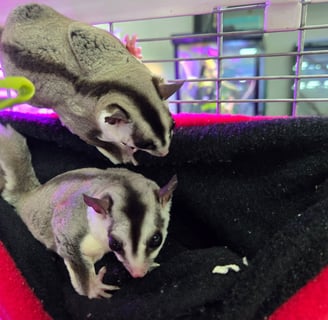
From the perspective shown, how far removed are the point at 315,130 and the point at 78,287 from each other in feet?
1.48

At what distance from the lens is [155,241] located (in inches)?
26.8

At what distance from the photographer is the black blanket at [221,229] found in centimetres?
55

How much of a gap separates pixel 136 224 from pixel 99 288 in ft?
0.40

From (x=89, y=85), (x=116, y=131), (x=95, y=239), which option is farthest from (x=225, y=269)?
(x=89, y=85)

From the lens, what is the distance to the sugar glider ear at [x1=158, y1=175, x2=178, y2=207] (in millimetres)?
692

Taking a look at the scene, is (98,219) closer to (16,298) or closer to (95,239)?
(95,239)

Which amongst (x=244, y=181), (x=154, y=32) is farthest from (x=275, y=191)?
(x=154, y=32)

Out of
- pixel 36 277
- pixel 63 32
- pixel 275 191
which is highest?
pixel 63 32

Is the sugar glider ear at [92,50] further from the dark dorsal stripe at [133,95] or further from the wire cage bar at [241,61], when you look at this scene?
the wire cage bar at [241,61]

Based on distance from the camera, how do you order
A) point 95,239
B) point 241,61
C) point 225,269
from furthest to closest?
point 241,61 → point 95,239 → point 225,269

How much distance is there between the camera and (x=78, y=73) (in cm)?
85

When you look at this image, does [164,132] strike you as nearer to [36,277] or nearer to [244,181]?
[244,181]

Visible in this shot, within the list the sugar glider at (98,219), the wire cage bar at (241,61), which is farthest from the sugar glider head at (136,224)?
the wire cage bar at (241,61)

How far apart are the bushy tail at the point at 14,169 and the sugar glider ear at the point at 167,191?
1.10 ft
